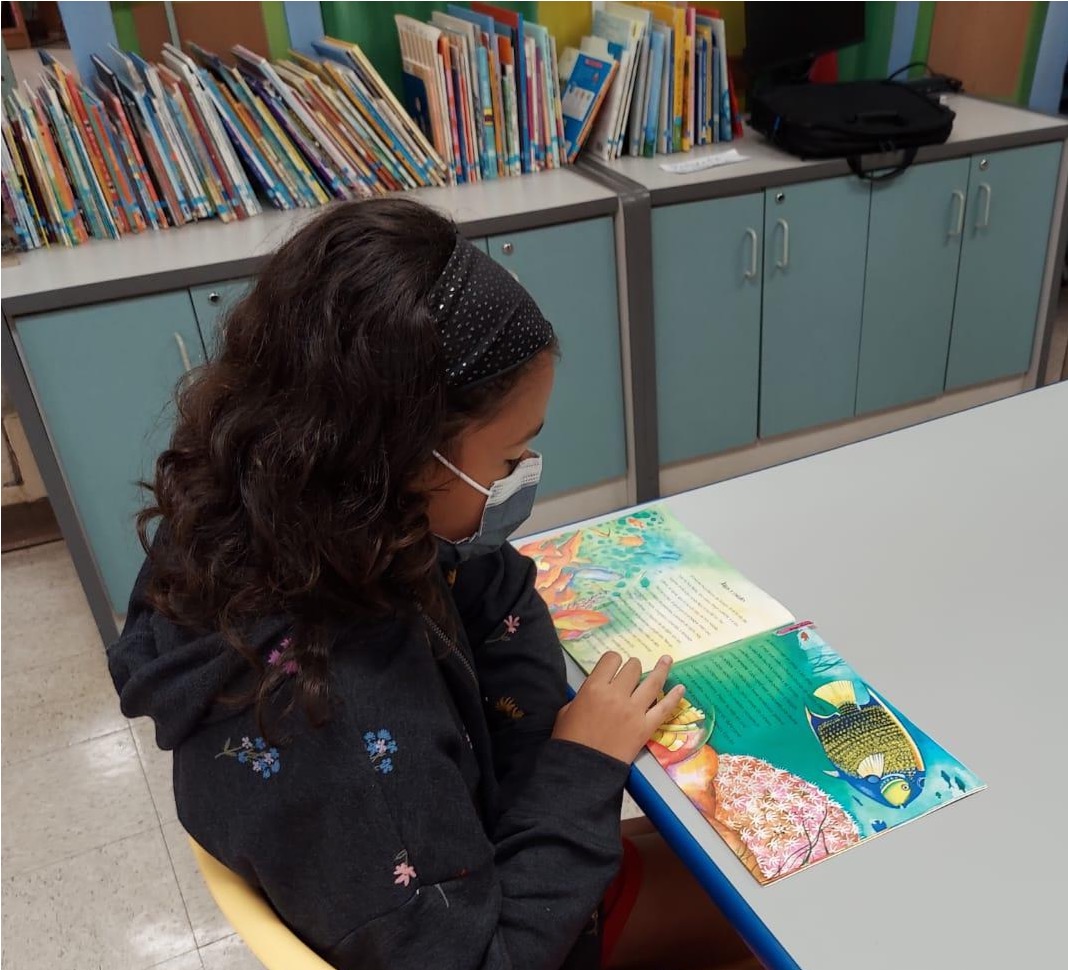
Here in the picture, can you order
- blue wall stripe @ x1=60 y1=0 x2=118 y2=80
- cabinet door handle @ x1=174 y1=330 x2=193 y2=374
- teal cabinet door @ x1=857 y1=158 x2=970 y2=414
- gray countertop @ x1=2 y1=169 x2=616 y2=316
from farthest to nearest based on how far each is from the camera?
teal cabinet door @ x1=857 y1=158 x2=970 y2=414, blue wall stripe @ x1=60 y1=0 x2=118 y2=80, cabinet door handle @ x1=174 y1=330 x2=193 y2=374, gray countertop @ x1=2 y1=169 x2=616 y2=316

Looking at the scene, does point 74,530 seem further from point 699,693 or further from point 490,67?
point 699,693

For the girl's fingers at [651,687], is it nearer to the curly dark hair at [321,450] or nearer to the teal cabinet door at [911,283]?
the curly dark hair at [321,450]

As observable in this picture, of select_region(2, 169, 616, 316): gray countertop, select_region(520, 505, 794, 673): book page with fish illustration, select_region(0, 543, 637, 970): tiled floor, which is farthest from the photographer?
select_region(2, 169, 616, 316): gray countertop

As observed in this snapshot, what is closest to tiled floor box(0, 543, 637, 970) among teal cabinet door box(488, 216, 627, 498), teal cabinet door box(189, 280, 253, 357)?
teal cabinet door box(189, 280, 253, 357)

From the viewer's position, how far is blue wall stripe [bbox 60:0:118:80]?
218 centimetres

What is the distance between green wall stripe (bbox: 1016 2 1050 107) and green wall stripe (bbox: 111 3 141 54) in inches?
97.4

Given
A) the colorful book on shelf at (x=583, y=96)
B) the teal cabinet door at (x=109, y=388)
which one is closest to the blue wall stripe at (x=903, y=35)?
the colorful book on shelf at (x=583, y=96)

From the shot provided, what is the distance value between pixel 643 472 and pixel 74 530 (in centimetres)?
137

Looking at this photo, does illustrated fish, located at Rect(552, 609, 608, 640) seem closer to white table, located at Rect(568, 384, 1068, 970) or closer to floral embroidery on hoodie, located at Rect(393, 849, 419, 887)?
white table, located at Rect(568, 384, 1068, 970)

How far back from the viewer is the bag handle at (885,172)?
8.08 ft

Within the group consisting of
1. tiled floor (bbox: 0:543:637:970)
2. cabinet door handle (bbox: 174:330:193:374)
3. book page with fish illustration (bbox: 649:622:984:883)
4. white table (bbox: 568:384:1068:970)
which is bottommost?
tiled floor (bbox: 0:543:637:970)

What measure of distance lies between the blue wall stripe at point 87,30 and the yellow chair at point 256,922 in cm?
204

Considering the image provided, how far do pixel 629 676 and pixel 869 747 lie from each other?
0.23 meters

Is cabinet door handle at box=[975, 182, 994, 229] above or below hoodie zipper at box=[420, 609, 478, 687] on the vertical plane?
below
